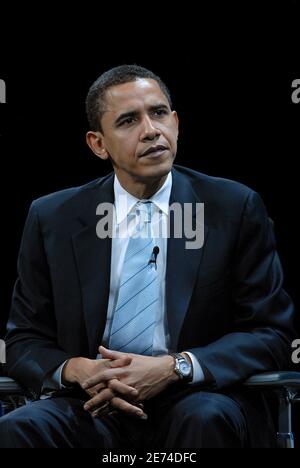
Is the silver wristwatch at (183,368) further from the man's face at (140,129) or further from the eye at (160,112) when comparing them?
the eye at (160,112)

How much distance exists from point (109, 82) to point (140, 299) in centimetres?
72

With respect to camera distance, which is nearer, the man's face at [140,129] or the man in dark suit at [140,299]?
the man in dark suit at [140,299]

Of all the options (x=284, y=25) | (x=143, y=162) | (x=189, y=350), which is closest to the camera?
(x=189, y=350)

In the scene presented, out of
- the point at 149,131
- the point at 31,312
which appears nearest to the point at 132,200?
the point at 149,131

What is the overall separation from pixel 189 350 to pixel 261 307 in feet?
0.84

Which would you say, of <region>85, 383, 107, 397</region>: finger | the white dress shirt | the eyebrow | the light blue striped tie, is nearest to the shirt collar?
the white dress shirt

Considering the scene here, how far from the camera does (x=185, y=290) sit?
2.72 m

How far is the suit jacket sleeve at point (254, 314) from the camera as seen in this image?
259cm

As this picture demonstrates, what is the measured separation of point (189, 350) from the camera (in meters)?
2.62

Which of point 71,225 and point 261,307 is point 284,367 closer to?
point 261,307

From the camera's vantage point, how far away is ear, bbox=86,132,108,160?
300 centimetres

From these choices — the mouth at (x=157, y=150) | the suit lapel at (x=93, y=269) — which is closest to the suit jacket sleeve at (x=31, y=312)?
the suit lapel at (x=93, y=269)

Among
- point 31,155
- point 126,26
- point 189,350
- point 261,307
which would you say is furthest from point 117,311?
point 126,26

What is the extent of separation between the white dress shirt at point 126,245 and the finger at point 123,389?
223mm
